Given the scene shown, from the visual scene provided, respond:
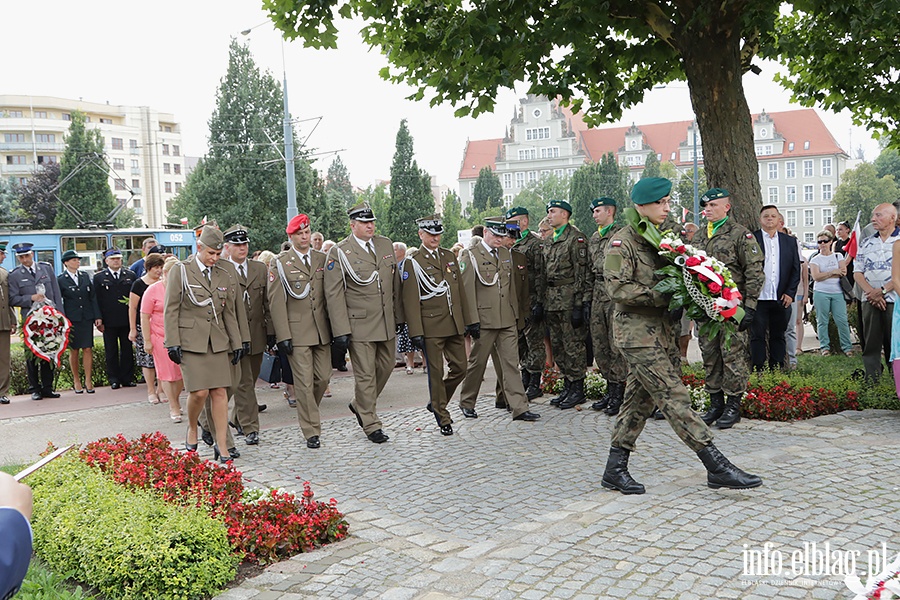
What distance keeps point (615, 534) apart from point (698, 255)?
208cm

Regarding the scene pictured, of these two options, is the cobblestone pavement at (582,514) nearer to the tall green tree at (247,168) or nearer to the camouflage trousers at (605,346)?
the camouflage trousers at (605,346)

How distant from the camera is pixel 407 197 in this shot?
6869cm

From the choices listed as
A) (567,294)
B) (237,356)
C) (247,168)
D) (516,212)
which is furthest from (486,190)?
(237,356)

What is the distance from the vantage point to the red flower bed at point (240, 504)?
203 inches

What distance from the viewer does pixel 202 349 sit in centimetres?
760

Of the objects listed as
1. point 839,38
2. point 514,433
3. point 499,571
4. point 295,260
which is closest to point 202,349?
point 295,260

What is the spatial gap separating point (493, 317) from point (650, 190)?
3.40m

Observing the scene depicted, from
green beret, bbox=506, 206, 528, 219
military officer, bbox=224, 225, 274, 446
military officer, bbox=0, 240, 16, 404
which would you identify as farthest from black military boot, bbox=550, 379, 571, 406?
military officer, bbox=0, 240, 16, 404

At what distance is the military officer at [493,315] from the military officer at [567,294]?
59 centimetres

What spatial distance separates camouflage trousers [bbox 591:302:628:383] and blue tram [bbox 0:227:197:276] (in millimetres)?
27956

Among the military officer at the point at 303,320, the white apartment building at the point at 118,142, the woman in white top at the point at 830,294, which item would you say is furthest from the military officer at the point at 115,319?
the white apartment building at the point at 118,142

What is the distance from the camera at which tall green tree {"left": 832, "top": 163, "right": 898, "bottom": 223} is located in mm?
80250

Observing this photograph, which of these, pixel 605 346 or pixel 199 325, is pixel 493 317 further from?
pixel 199 325

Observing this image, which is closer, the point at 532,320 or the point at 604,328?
the point at 604,328
